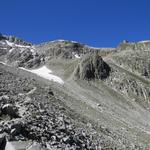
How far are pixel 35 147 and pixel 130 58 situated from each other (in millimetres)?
110292

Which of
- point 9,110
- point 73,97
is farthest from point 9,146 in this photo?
point 73,97

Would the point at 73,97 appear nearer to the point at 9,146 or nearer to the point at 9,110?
the point at 9,110

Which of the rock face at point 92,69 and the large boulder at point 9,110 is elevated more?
the rock face at point 92,69

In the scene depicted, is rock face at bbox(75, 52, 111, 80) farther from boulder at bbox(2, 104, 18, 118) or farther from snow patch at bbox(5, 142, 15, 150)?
snow patch at bbox(5, 142, 15, 150)

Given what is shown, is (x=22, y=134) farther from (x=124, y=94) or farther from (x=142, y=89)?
(x=142, y=89)

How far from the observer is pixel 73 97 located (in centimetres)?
6500

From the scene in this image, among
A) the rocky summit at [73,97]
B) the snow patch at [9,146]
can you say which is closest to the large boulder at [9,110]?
the rocky summit at [73,97]

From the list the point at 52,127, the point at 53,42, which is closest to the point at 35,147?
the point at 52,127

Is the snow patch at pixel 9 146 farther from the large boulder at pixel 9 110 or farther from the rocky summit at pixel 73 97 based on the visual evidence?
the large boulder at pixel 9 110

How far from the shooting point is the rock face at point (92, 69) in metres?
99.4

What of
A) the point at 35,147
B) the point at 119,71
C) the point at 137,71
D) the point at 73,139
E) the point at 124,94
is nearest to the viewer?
Result: the point at 35,147

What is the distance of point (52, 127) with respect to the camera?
19219mm

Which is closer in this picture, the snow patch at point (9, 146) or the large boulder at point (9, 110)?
the snow patch at point (9, 146)

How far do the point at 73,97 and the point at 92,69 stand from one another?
38453 millimetres
